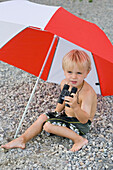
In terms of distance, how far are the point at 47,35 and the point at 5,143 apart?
1361 mm

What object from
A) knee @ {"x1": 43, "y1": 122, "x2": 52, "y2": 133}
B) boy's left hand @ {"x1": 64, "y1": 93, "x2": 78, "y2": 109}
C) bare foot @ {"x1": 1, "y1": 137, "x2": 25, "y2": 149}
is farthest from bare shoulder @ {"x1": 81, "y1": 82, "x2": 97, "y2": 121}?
bare foot @ {"x1": 1, "y1": 137, "x2": 25, "y2": 149}

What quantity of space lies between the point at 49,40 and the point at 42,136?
1.16 meters

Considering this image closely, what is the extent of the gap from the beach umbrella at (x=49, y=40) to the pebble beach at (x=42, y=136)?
1.35 ft

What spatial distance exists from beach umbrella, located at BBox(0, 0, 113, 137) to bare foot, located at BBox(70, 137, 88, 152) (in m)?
0.77

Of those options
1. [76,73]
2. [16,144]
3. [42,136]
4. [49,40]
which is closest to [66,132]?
[42,136]

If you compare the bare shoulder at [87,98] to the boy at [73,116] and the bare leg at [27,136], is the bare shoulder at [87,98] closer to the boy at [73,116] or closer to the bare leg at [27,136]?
the boy at [73,116]

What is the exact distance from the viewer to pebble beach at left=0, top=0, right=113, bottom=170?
2.57m

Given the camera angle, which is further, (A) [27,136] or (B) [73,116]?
(B) [73,116]

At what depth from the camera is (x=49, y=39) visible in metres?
3.23

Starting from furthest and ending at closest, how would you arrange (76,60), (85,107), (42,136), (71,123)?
1. (42,136)
2. (71,123)
3. (85,107)
4. (76,60)

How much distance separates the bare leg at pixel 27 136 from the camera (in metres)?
2.71

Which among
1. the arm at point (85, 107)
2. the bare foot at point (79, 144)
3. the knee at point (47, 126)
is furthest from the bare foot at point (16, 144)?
the arm at point (85, 107)

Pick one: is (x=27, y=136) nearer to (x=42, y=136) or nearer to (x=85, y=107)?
(x=42, y=136)

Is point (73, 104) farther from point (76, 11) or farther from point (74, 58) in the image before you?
point (76, 11)
